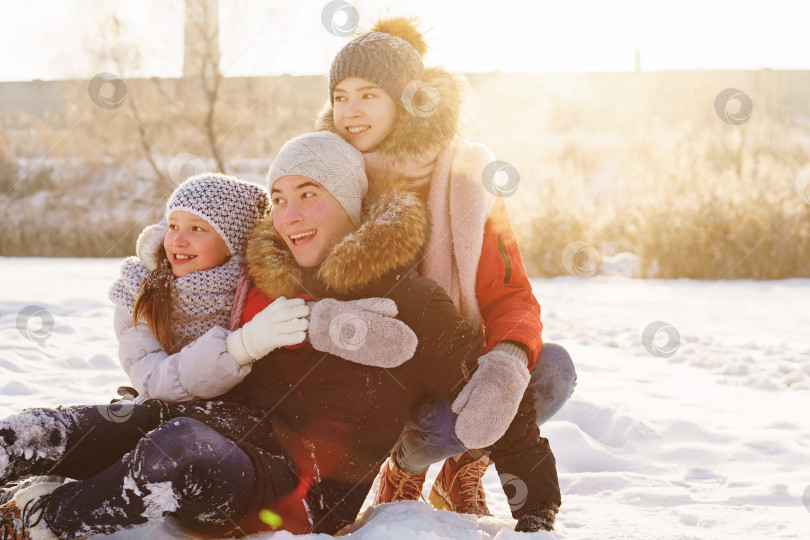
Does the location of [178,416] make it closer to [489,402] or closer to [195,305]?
[195,305]

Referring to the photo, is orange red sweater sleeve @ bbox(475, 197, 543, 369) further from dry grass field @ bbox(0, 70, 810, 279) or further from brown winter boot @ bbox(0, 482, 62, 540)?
brown winter boot @ bbox(0, 482, 62, 540)

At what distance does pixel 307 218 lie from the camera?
242cm

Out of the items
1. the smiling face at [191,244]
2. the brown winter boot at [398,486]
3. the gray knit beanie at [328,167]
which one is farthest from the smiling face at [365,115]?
the brown winter boot at [398,486]

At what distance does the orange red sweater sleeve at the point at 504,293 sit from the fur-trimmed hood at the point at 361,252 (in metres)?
0.26

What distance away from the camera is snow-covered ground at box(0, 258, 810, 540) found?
2.49 metres

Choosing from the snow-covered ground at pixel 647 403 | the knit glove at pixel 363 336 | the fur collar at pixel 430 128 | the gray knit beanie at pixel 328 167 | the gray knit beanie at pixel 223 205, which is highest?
the fur collar at pixel 430 128

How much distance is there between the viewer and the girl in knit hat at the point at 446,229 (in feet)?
8.12

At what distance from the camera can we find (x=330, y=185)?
2.47 m

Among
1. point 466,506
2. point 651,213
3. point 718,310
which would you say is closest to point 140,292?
point 466,506

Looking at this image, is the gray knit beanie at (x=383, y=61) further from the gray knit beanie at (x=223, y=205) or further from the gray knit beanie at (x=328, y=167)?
the gray knit beanie at (x=223, y=205)

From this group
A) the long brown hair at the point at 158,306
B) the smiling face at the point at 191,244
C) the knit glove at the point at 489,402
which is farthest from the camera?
the smiling face at the point at 191,244

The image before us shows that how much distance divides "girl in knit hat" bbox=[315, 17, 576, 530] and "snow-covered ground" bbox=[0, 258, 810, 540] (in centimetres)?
24

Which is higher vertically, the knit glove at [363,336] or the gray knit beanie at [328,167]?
the gray knit beanie at [328,167]

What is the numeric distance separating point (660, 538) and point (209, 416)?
4.76ft
